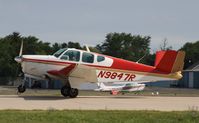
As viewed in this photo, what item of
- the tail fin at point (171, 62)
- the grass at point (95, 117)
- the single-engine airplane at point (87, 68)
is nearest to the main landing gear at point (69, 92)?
the single-engine airplane at point (87, 68)

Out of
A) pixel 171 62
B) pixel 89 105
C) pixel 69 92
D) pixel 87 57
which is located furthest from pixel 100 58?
pixel 89 105

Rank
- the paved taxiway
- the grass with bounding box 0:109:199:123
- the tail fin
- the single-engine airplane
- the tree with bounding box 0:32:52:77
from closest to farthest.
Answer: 1. the grass with bounding box 0:109:199:123
2. the paved taxiway
3. the single-engine airplane
4. the tail fin
5. the tree with bounding box 0:32:52:77

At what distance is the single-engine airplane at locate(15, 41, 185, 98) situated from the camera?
2269 cm

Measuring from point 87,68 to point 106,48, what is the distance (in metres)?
81.1

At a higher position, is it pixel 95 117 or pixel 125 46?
pixel 125 46

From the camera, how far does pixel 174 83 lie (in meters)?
83.2

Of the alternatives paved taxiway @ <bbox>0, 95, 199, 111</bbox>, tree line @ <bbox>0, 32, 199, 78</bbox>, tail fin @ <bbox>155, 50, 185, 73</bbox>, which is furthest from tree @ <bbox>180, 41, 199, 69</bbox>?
paved taxiway @ <bbox>0, 95, 199, 111</bbox>

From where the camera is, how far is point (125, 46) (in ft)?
342

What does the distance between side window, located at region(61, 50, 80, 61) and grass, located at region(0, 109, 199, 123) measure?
8.89 m

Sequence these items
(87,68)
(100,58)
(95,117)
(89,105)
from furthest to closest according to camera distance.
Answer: (100,58)
(87,68)
(89,105)
(95,117)

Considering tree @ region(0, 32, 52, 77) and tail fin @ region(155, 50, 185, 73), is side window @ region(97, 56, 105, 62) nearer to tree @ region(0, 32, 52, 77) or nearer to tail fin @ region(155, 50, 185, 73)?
tail fin @ region(155, 50, 185, 73)

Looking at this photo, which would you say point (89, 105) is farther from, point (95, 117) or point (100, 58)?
point (100, 58)

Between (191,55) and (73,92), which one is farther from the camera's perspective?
(191,55)

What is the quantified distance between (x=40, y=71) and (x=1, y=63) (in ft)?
174
